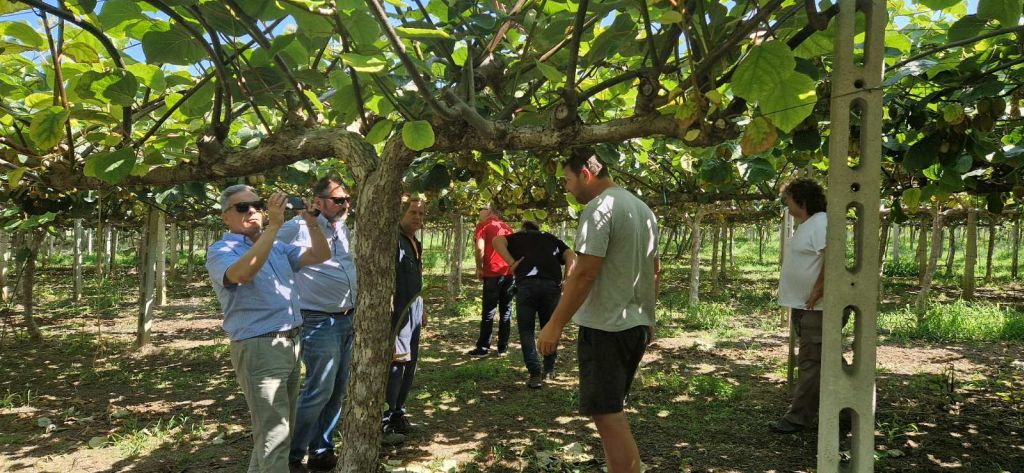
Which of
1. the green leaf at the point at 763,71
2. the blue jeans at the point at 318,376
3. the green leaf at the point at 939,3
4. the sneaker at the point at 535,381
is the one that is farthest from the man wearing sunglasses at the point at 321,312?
the green leaf at the point at 939,3

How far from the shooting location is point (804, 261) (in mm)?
3861

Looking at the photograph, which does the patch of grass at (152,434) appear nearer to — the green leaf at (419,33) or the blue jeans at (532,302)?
the blue jeans at (532,302)

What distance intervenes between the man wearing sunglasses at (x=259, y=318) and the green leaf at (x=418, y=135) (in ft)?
3.37

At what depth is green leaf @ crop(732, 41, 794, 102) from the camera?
1456mm

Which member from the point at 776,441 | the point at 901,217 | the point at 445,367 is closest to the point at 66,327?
the point at 445,367

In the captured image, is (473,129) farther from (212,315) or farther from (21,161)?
(212,315)

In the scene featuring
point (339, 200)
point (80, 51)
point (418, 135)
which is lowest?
point (339, 200)

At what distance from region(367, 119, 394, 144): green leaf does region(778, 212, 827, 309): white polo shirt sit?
9.77ft

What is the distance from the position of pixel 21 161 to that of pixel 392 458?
102 inches

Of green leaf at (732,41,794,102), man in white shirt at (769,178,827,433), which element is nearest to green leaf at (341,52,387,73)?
green leaf at (732,41,794,102)

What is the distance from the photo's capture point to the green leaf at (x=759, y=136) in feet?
5.43

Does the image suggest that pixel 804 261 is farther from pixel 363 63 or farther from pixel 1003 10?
pixel 363 63

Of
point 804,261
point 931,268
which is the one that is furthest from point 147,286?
point 931,268

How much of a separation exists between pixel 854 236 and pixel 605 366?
140cm
